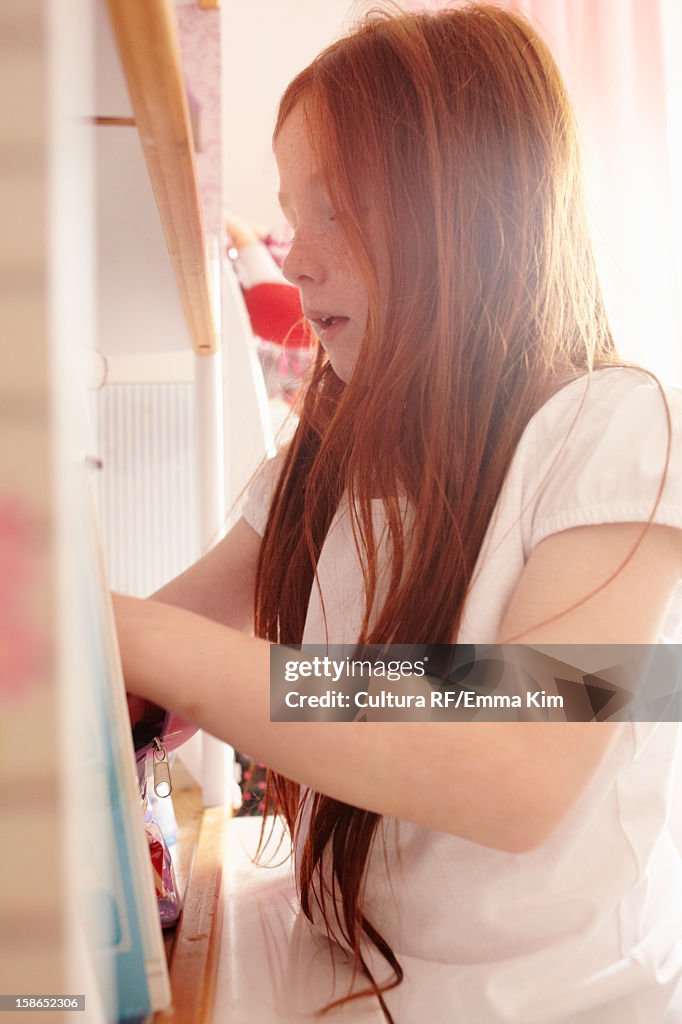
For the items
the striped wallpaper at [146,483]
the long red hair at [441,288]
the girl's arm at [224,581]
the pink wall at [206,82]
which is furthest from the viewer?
the striped wallpaper at [146,483]

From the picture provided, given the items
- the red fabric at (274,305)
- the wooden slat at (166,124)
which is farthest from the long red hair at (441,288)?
the red fabric at (274,305)

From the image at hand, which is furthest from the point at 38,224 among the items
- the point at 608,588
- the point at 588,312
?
the point at 588,312

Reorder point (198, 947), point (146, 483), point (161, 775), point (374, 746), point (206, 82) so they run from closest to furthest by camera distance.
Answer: point (374, 746) < point (198, 947) < point (161, 775) < point (206, 82) < point (146, 483)

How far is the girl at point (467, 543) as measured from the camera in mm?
368

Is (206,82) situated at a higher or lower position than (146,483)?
higher

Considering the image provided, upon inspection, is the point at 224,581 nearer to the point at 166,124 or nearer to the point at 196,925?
the point at 196,925

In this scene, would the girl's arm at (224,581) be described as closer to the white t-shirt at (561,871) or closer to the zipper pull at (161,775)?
the zipper pull at (161,775)

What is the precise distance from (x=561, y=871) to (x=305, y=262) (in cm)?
39

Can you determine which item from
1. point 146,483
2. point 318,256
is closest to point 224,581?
point 318,256

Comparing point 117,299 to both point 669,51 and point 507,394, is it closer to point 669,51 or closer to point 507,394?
point 507,394

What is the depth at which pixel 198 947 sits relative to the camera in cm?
48

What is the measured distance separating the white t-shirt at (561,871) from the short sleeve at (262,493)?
287 mm

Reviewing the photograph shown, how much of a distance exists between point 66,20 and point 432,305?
31 centimetres

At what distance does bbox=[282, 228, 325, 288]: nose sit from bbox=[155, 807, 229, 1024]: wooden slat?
0.40 metres
